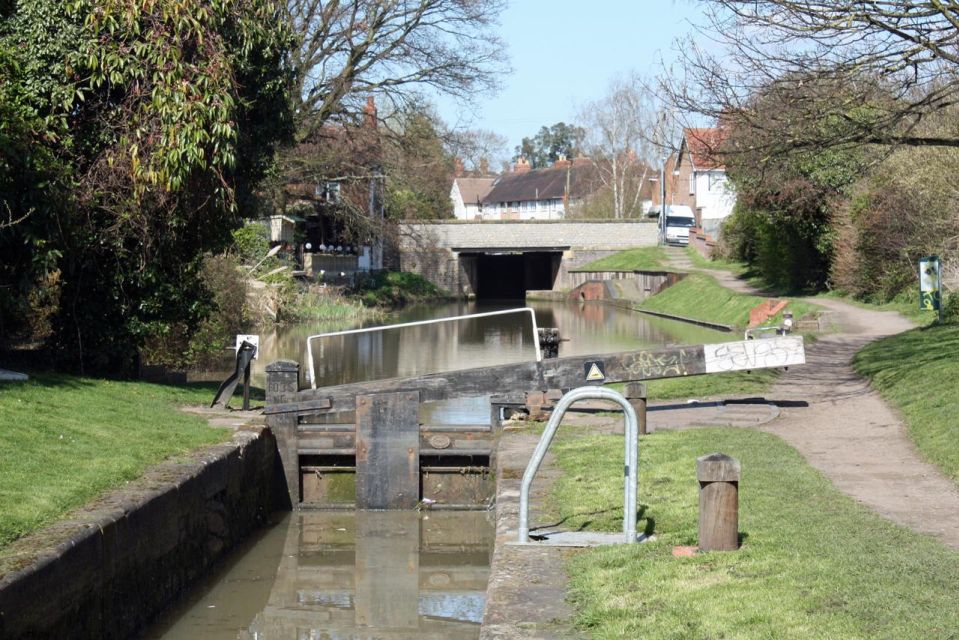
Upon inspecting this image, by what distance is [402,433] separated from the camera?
587 inches

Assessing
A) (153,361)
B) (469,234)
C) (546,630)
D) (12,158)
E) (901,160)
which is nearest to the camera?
(546,630)

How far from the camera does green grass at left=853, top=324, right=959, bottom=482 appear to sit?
12.6m

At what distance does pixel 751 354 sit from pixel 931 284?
945cm

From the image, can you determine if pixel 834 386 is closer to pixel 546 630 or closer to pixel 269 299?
pixel 546 630

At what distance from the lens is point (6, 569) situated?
757 centimetres

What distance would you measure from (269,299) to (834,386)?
23996 millimetres

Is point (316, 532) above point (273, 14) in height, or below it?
below

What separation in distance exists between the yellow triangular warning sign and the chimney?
74.0 ft

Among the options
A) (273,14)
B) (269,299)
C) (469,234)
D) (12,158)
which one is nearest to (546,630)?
(12,158)

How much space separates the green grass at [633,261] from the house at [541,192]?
37295 mm

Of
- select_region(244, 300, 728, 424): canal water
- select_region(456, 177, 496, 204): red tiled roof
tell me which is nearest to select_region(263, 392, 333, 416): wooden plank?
select_region(244, 300, 728, 424): canal water

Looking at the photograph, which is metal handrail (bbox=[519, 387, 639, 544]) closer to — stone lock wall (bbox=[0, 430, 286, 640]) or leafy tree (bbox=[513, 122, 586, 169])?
stone lock wall (bbox=[0, 430, 286, 640])

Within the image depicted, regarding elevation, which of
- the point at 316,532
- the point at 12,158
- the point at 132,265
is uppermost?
the point at 12,158

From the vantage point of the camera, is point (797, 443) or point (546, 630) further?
point (797, 443)
